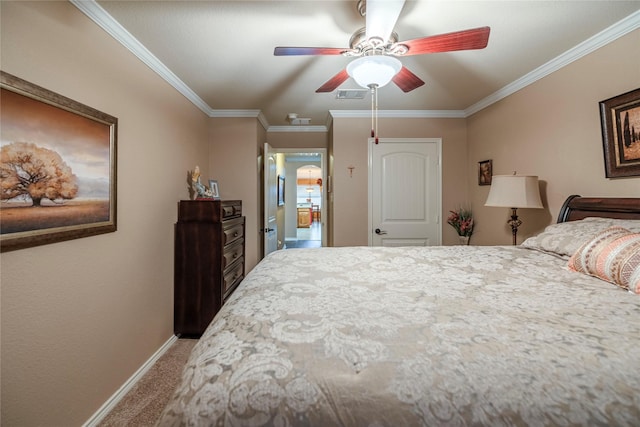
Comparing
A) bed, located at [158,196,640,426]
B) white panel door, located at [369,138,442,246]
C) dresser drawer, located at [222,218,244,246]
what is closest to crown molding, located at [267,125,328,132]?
white panel door, located at [369,138,442,246]

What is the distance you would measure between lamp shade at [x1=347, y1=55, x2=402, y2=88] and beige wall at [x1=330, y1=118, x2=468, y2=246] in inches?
76.9

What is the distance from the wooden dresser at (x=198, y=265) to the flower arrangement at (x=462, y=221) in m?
2.68

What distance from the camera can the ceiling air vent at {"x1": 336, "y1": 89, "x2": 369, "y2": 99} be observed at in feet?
9.08

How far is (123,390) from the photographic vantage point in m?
1.77

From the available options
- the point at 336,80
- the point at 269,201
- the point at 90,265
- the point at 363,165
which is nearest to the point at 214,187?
the point at 269,201

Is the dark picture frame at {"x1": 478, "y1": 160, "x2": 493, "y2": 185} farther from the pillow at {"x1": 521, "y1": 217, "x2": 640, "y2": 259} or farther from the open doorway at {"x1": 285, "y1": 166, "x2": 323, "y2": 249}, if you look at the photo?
the open doorway at {"x1": 285, "y1": 166, "x2": 323, "y2": 249}

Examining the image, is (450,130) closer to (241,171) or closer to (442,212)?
(442,212)

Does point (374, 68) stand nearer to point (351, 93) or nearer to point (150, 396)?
point (351, 93)

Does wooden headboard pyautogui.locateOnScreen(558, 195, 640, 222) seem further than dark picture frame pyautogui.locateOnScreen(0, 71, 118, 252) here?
Yes

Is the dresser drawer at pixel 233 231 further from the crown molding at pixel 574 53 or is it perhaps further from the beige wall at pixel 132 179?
the crown molding at pixel 574 53

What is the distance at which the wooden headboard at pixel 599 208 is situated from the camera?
1.60m

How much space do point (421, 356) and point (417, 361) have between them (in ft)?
0.08

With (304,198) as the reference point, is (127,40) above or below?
above

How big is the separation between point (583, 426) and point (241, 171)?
3.40 m
